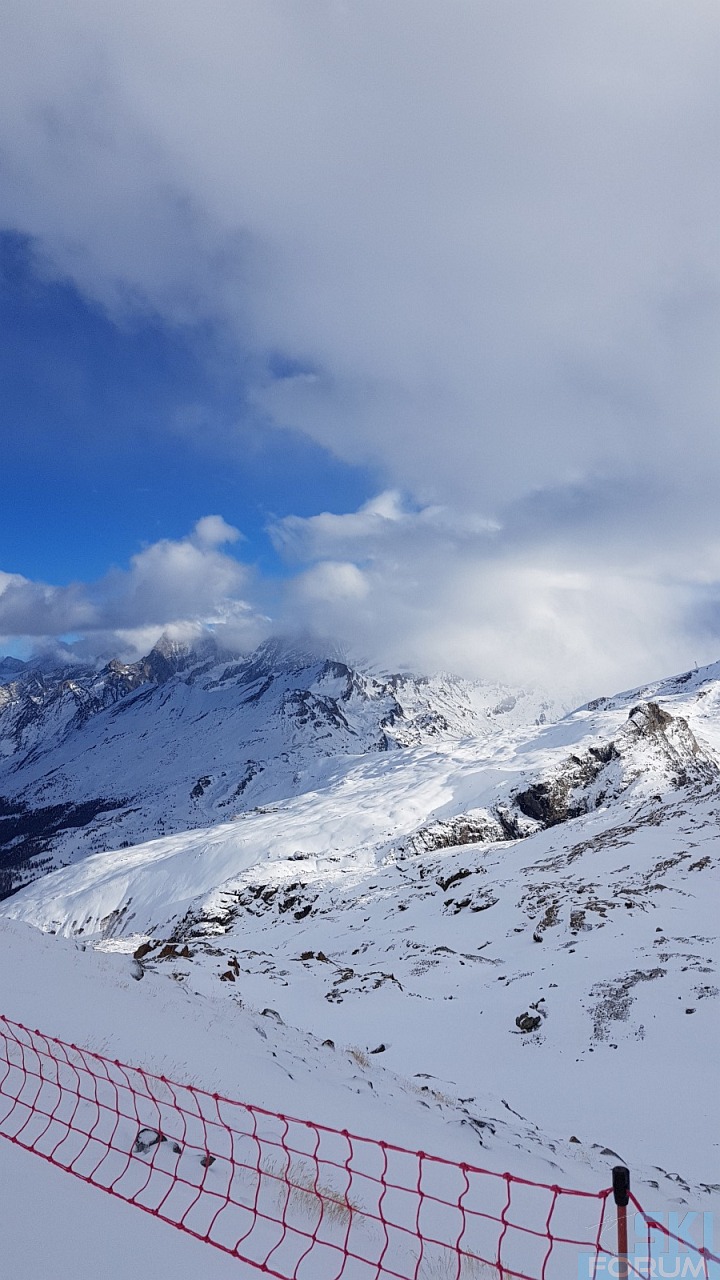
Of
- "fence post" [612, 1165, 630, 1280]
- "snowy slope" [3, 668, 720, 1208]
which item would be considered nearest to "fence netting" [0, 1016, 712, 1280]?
"fence post" [612, 1165, 630, 1280]

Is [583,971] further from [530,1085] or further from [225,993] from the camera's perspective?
[225,993]

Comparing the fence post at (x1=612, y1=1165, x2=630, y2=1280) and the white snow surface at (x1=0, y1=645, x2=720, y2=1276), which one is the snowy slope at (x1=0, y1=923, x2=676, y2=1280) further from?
the fence post at (x1=612, y1=1165, x2=630, y2=1280)

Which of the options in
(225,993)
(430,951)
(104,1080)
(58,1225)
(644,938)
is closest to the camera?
(58,1225)

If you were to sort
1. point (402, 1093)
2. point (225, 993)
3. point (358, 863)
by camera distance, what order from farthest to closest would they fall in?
point (358, 863) → point (225, 993) → point (402, 1093)

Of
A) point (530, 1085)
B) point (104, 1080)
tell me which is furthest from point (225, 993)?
point (104, 1080)

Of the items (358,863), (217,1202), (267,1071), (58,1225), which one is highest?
(58,1225)

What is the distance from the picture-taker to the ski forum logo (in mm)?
5988

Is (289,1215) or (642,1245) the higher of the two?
(289,1215)

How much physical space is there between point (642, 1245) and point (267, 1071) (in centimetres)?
623

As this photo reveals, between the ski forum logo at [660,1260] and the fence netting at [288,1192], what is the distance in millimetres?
64

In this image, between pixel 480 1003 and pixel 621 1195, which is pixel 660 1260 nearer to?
pixel 621 1195

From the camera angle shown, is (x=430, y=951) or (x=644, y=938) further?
(x=430, y=951)

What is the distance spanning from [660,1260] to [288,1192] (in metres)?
3.83

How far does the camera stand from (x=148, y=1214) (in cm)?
577
